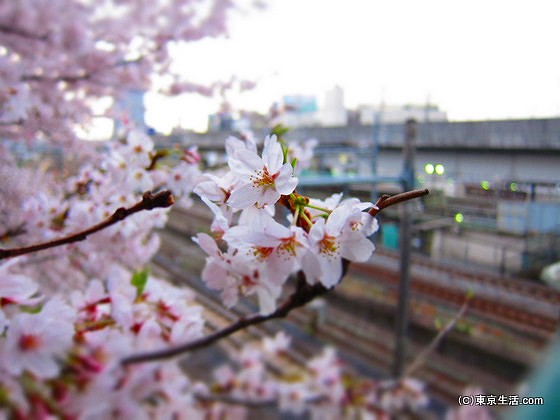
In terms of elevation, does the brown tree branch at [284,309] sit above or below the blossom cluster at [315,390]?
above

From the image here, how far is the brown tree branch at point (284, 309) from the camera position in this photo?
1.54ft

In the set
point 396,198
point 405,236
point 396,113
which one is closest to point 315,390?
point 405,236

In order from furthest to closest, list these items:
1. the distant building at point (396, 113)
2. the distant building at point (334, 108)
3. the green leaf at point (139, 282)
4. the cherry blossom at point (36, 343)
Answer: the distant building at point (334, 108)
the distant building at point (396, 113)
the green leaf at point (139, 282)
the cherry blossom at point (36, 343)

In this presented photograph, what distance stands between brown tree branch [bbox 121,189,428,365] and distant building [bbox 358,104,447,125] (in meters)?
4.10

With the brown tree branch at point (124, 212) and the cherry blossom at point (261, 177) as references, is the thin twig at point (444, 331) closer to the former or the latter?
the cherry blossom at point (261, 177)

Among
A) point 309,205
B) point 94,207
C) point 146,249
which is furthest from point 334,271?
point 146,249

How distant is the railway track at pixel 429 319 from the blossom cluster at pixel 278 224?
2680 mm

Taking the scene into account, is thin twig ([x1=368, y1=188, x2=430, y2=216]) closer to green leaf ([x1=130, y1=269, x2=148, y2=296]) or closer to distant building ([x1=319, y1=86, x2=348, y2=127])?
green leaf ([x1=130, y1=269, x2=148, y2=296])

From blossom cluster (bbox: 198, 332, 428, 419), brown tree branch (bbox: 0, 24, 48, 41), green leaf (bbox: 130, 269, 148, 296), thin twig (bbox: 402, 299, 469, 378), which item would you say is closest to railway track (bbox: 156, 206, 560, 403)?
blossom cluster (bbox: 198, 332, 428, 419)

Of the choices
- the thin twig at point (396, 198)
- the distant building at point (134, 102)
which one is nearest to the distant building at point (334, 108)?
the distant building at point (134, 102)

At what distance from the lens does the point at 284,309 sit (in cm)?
62

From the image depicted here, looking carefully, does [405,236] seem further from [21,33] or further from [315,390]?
[21,33]

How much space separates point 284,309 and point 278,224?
0.20 meters

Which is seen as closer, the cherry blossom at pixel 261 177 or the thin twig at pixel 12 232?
the cherry blossom at pixel 261 177
